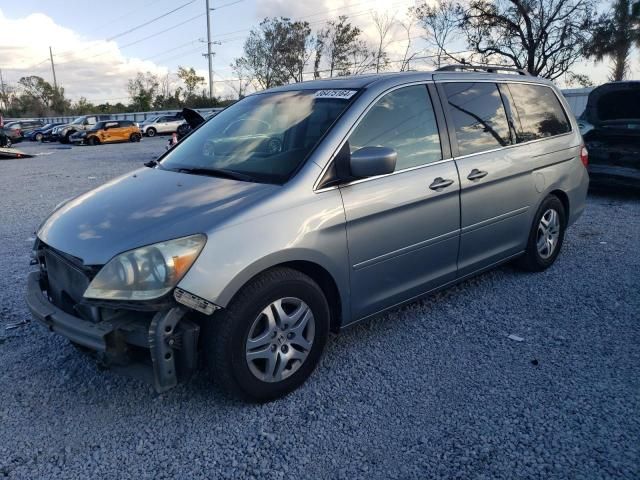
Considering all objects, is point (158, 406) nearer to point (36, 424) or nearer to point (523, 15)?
point (36, 424)

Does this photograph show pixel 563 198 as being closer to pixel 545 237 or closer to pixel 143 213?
pixel 545 237

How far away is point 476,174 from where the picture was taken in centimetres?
373

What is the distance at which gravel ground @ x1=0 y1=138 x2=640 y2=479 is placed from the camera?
93.5 inches

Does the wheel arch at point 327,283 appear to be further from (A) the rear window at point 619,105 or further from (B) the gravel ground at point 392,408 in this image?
(A) the rear window at point 619,105

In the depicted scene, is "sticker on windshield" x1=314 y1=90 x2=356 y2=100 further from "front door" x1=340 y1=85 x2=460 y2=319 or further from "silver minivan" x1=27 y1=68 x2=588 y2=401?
Answer: "front door" x1=340 y1=85 x2=460 y2=319

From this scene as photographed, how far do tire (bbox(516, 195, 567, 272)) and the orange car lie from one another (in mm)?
30517

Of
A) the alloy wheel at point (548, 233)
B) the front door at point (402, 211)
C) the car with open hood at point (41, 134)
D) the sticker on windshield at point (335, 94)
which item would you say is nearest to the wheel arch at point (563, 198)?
the alloy wheel at point (548, 233)

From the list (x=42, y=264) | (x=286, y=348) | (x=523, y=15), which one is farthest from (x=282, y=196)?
(x=523, y=15)

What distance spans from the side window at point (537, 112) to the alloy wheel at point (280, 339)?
8.43ft

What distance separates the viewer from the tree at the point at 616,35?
76.7ft

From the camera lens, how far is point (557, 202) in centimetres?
470

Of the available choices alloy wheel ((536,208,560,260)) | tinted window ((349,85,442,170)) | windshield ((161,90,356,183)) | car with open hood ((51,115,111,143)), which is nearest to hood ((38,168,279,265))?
windshield ((161,90,356,183))

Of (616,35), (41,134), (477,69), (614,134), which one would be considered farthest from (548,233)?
(41,134)

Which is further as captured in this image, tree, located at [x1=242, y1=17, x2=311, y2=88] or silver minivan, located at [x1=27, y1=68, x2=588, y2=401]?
tree, located at [x1=242, y1=17, x2=311, y2=88]
